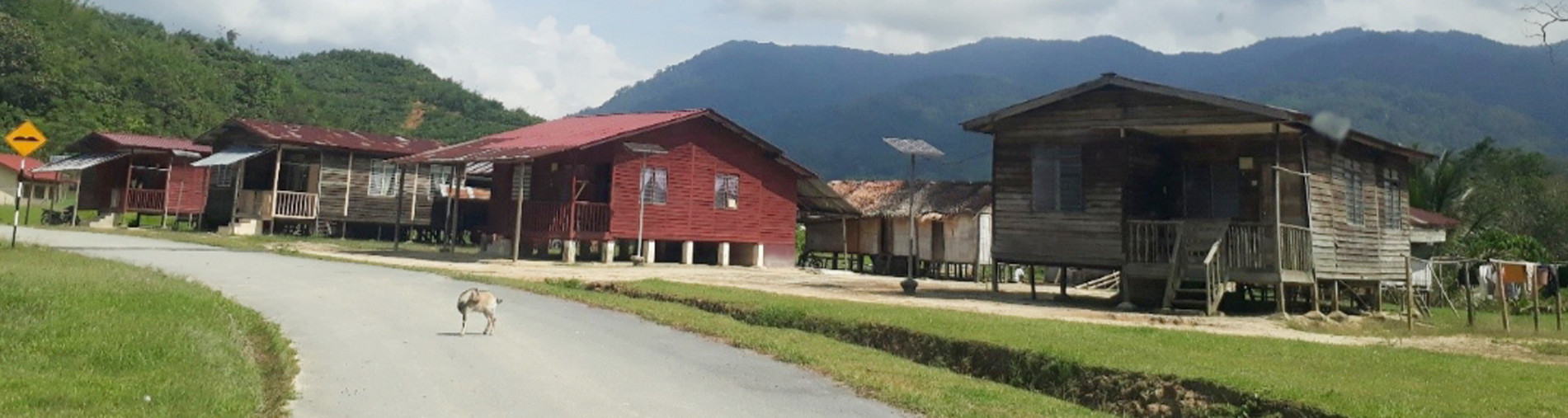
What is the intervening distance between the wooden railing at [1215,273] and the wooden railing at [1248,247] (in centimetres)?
9

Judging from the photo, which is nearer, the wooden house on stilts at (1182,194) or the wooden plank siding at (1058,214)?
the wooden house on stilts at (1182,194)

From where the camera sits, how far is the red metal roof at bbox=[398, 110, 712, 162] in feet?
106

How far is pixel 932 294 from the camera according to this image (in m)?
24.8

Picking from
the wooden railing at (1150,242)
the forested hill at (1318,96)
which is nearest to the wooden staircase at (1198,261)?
the wooden railing at (1150,242)

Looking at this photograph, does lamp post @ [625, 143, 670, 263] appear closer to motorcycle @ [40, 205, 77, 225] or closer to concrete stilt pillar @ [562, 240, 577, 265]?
concrete stilt pillar @ [562, 240, 577, 265]

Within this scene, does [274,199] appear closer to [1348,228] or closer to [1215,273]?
[1215,273]

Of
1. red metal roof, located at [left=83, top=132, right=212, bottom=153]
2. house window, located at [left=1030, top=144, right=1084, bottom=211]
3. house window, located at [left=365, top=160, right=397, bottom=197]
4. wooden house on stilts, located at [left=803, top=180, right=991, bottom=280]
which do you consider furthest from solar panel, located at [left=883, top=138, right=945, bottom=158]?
red metal roof, located at [left=83, top=132, right=212, bottom=153]

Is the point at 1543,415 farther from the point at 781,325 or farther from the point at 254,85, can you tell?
the point at 254,85

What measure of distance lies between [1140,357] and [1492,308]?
70.3ft

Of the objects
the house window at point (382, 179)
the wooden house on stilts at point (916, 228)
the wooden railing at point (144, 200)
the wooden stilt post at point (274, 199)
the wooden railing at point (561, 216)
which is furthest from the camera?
the wooden railing at point (144, 200)

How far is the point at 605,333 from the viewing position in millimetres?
13797

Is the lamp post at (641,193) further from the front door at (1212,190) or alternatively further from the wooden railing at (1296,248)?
Result: the wooden railing at (1296,248)

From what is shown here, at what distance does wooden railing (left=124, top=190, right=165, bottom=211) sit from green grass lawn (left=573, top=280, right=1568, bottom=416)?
122 feet

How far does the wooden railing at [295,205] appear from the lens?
138ft
